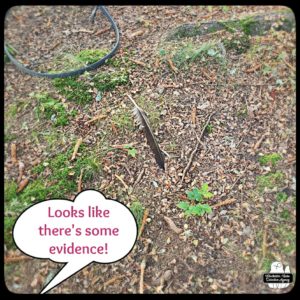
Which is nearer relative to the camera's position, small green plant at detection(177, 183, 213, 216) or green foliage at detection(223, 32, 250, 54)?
small green plant at detection(177, 183, 213, 216)

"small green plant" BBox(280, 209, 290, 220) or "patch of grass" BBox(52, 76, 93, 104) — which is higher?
"patch of grass" BBox(52, 76, 93, 104)

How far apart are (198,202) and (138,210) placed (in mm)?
408

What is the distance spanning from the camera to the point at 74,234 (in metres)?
2.24

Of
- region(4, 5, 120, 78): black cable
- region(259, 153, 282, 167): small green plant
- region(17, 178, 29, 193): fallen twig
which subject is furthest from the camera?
region(4, 5, 120, 78): black cable

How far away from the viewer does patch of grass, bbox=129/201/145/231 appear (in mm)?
2379

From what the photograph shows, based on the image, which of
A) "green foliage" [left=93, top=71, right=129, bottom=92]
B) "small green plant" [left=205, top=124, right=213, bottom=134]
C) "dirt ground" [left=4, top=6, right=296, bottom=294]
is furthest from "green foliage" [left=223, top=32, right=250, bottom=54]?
"green foliage" [left=93, top=71, right=129, bottom=92]

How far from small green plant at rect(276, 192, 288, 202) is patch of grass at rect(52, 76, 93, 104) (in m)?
1.59

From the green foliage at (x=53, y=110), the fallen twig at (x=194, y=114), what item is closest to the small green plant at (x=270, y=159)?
the fallen twig at (x=194, y=114)

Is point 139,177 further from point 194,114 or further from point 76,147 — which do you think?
point 194,114

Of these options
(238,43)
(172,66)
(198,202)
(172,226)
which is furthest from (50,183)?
(238,43)

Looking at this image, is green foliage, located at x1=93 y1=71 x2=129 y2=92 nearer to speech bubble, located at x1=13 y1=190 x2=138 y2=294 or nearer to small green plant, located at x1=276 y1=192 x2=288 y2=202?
speech bubble, located at x1=13 y1=190 x2=138 y2=294

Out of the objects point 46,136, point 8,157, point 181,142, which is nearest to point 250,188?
point 181,142

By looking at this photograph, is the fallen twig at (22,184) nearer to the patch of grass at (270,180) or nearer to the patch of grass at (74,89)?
the patch of grass at (74,89)

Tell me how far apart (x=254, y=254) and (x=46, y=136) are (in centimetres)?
169
